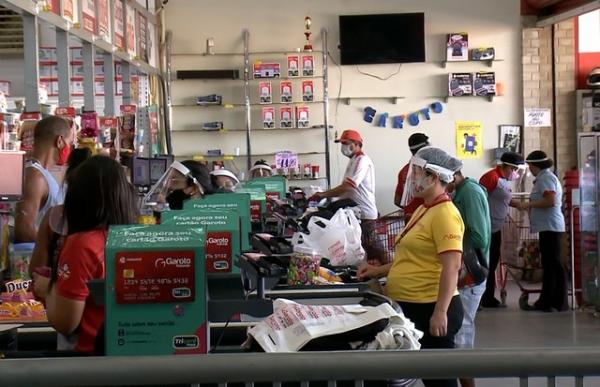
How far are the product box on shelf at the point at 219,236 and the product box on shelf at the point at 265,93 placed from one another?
8.36 m

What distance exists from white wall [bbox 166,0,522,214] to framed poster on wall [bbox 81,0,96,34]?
14.5 feet

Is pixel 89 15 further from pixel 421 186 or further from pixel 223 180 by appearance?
pixel 421 186

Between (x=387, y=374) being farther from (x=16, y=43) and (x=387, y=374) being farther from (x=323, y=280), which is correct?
(x=16, y=43)

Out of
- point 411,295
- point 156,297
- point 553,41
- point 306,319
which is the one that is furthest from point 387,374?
point 553,41

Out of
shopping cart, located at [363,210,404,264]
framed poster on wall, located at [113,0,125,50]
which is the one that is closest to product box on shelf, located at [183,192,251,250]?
shopping cart, located at [363,210,404,264]

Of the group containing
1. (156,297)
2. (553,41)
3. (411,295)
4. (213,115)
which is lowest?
(411,295)

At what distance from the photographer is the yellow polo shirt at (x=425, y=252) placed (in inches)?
160

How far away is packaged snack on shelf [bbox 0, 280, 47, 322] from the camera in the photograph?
147 inches

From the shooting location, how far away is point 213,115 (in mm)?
12359

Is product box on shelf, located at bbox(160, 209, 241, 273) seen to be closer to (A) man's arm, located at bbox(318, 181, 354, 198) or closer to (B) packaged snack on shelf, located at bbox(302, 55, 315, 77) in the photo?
(A) man's arm, located at bbox(318, 181, 354, 198)

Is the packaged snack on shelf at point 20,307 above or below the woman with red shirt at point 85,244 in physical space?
below

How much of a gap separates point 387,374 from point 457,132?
424 inches

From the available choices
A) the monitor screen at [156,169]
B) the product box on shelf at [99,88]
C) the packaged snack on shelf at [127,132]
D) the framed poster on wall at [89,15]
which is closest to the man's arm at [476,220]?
the monitor screen at [156,169]

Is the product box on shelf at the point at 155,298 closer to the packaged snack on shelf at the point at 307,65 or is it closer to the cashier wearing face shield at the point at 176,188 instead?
the cashier wearing face shield at the point at 176,188
